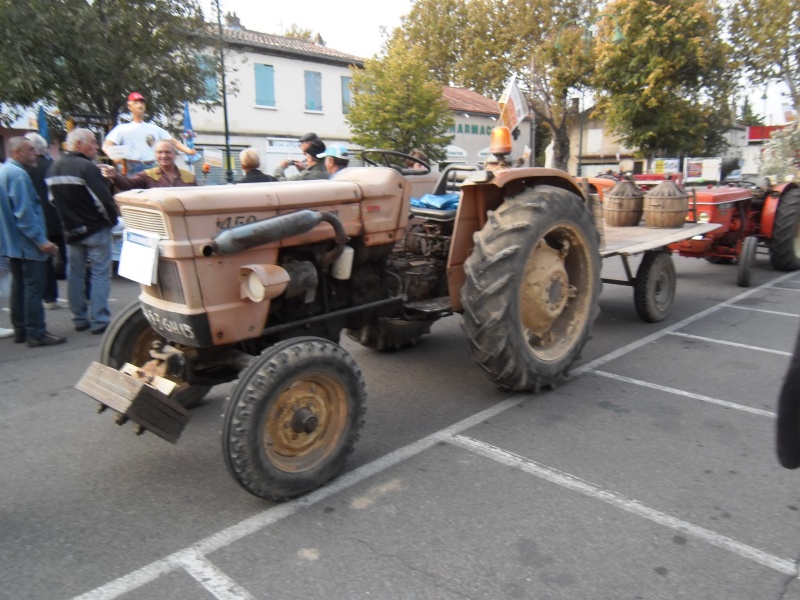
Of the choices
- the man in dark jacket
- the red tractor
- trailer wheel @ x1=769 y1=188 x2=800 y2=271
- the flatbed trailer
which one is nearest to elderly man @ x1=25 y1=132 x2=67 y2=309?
the man in dark jacket

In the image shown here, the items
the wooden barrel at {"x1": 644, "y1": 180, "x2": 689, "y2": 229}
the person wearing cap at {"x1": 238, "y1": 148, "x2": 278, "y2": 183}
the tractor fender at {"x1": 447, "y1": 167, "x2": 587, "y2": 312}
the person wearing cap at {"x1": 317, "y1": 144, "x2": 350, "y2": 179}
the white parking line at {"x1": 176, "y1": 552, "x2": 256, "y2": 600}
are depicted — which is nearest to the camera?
the white parking line at {"x1": 176, "y1": 552, "x2": 256, "y2": 600}

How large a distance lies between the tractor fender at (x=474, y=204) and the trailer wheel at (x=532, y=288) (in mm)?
172

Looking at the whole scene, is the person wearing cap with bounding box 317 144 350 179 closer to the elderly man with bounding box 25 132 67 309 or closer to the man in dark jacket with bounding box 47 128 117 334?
the man in dark jacket with bounding box 47 128 117 334

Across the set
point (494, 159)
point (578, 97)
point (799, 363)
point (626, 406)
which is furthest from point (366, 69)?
point (799, 363)

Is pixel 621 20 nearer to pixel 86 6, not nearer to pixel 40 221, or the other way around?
pixel 86 6

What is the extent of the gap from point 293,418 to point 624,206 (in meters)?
6.22

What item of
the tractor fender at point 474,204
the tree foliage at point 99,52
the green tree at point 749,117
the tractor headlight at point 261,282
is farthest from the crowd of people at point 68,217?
the green tree at point 749,117

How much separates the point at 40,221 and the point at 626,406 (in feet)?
17.7

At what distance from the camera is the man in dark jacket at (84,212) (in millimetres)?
5715

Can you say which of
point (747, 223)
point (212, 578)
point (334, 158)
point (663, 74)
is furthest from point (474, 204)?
point (663, 74)

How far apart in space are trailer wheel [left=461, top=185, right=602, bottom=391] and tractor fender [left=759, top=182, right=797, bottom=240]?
5.81 m

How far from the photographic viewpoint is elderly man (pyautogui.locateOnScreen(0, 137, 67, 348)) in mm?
5707

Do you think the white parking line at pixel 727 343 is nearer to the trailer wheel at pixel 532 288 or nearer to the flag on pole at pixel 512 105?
the trailer wheel at pixel 532 288

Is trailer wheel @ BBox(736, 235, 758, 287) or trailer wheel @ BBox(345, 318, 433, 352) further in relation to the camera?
trailer wheel @ BBox(736, 235, 758, 287)
